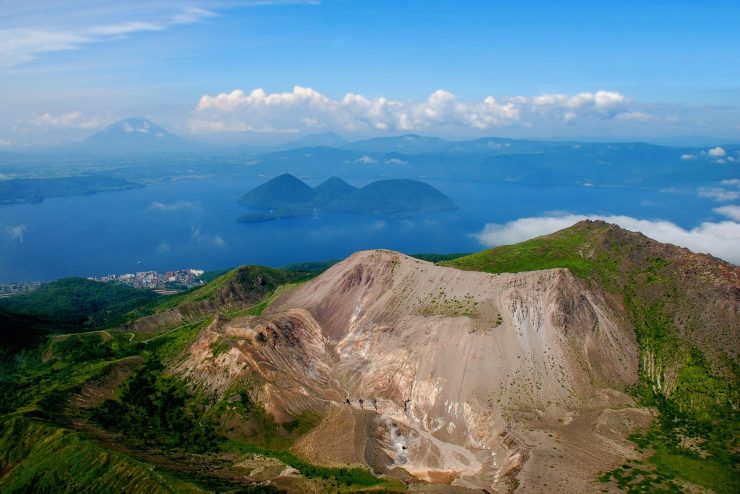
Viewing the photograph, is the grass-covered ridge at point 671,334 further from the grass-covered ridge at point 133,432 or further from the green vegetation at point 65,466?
the green vegetation at point 65,466

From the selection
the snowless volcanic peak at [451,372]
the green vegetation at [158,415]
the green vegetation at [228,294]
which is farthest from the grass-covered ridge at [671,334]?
the green vegetation at [228,294]

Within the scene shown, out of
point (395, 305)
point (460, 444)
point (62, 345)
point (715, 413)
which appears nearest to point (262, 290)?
point (62, 345)

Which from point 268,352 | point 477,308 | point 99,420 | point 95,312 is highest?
point 477,308

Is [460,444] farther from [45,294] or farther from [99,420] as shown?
[45,294]

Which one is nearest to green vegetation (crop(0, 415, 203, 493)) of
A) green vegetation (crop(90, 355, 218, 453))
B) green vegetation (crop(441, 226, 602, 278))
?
green vegetation (crop(90, 355, 218, 453))

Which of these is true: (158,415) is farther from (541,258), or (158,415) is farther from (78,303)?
(78,303)

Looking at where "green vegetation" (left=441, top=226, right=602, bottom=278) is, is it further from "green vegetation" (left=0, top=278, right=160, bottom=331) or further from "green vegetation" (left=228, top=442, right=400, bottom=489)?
"green vegetation" (left=0, top=278, right=160, bottom=331)

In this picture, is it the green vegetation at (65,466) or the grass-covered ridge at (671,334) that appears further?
the grass-covered ridge at (671,334)
